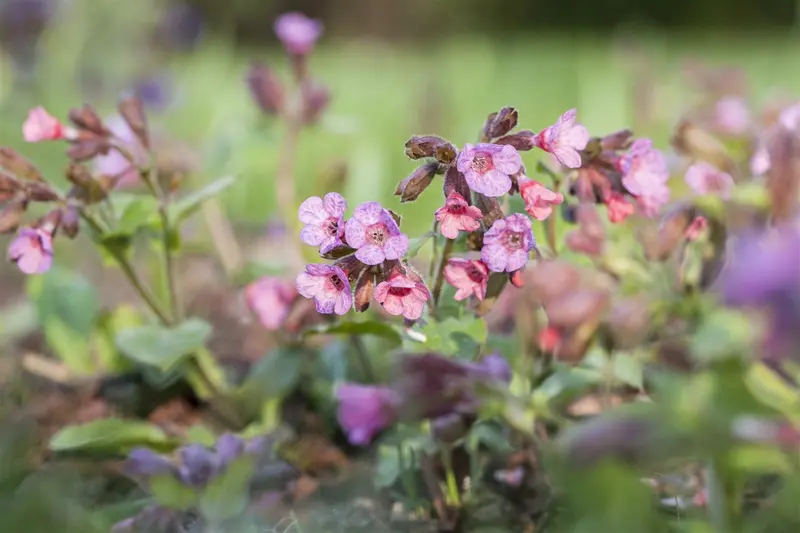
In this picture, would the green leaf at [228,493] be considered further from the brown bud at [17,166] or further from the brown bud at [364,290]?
the brown bud at [17,166]

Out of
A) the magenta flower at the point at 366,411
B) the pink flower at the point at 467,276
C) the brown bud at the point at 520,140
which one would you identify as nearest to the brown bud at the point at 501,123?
the brown bud at the point at 520,140

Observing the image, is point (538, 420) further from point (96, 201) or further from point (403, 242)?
point (96, 201)

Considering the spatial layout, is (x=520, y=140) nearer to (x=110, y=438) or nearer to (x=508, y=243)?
(x=508, y=243)

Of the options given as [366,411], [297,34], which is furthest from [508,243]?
[297,34]

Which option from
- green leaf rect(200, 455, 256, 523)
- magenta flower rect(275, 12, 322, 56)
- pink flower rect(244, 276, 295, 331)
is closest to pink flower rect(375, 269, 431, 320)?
green leaf rect(200, 455, 256, 523)

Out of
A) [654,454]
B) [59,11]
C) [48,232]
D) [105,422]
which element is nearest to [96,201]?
[48,232]

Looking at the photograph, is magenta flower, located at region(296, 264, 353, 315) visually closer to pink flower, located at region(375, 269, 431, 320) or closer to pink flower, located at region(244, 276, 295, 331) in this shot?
pink flower, located at region(375, 269, 431, 320)

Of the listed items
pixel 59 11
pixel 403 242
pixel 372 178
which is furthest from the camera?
pixel 59 11
